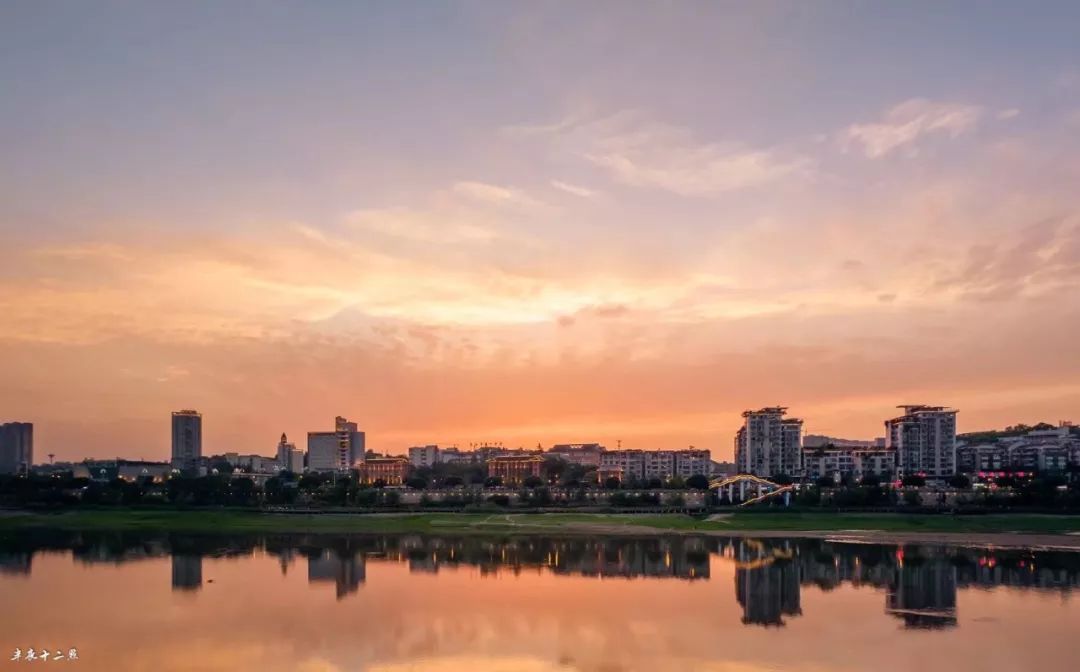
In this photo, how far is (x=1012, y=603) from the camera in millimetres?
33562

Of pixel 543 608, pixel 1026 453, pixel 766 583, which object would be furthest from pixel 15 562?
pixel 1026 453

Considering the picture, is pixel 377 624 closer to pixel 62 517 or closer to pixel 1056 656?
pixel 1056 656

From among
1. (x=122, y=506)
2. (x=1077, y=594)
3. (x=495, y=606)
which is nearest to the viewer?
(x=495, y=606)

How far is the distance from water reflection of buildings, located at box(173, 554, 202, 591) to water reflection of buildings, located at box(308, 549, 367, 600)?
4.59 m

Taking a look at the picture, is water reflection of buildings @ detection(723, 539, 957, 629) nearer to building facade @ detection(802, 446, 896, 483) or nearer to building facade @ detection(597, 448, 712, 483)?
building facade @ detection(802, 446, 896, 483)

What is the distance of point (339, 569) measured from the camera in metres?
44.3

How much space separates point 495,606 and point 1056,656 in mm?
16923

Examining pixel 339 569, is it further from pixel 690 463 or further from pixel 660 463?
pixel 690 463

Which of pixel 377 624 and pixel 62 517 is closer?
pixel 377 624

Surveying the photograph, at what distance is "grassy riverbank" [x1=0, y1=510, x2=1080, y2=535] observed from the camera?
6475cm

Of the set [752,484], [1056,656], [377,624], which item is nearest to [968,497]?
[752,484]

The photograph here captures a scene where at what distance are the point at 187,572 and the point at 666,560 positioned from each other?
73.5 ft

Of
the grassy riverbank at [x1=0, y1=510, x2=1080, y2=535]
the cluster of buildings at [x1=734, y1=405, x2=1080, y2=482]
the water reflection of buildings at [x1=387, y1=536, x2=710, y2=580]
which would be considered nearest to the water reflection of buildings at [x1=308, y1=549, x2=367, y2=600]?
the water reflection of buildings at [x1=387, y1=536, x2=710, y2=580]

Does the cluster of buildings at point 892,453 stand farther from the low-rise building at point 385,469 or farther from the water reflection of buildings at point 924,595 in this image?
the water reflection of buildings at point 924,595
